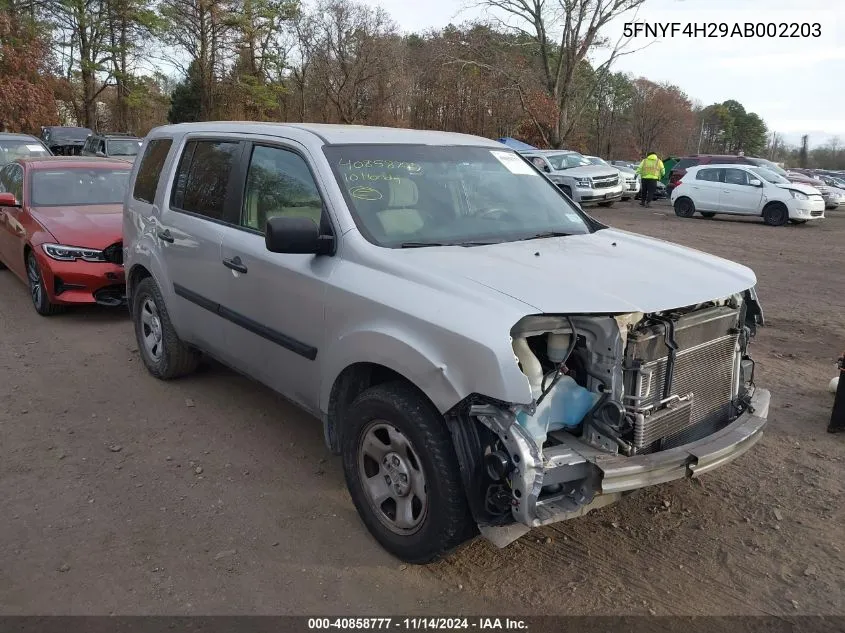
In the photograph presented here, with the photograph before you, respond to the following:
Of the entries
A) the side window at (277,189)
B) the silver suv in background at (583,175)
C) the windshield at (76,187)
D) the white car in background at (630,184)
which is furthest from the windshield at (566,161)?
the side window at (277,189)

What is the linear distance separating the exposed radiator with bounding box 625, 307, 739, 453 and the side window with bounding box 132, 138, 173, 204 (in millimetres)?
3906

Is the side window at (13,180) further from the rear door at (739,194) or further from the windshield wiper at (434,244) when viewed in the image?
the rear door at (739,194)

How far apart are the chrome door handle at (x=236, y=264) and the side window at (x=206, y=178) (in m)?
0.25

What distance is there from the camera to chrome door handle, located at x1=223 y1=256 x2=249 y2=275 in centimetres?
413

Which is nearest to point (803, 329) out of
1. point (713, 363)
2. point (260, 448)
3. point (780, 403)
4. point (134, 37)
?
point (780, 403)

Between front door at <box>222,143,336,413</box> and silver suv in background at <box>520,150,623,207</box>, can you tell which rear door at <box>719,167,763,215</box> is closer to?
silver suv in background at <box>520,150,623,207</box>

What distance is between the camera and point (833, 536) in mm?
3518

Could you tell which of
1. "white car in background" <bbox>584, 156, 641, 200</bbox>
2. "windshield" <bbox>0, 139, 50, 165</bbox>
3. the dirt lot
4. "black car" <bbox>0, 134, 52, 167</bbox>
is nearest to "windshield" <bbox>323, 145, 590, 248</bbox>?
the dirt lot

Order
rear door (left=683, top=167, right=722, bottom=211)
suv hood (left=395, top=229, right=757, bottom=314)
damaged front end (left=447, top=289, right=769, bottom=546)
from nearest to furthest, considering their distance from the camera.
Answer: damaged front end (left=447, top=289, right=769, bottom=546)
suv hood (left=395, top=229, right=757, bottom=314)
rear door (left=683, top=167, right=722, bottom=211)

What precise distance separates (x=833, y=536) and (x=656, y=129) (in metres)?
65.4

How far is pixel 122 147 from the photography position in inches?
821

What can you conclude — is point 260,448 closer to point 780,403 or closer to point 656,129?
point 780,403

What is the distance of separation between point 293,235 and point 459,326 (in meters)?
1.02

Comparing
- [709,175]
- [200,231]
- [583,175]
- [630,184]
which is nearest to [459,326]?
[200,231]
